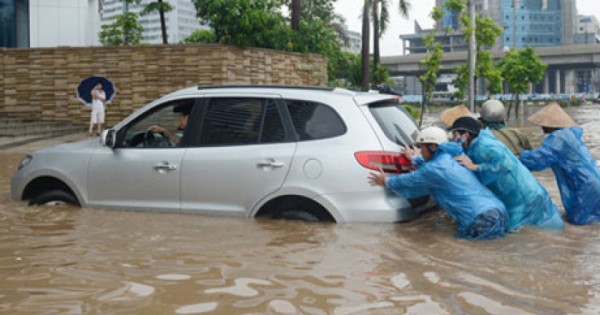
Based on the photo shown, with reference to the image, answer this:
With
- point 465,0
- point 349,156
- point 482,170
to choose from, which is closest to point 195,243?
point 349,156

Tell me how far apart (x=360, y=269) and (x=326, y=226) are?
0.88m

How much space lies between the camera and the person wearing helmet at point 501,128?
762 cm

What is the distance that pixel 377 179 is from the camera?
5.92 meters

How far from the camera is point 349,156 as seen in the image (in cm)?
601

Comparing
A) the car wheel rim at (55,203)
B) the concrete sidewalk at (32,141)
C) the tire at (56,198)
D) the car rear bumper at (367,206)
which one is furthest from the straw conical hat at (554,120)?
the concrete sidewalk at (32,141)

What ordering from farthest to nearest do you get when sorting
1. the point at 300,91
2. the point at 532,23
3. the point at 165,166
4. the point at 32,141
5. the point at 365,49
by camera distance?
the point at 532,23 → the point at 365,49 → the point at 32,141 → the point at 165,166 → the point at 300,91

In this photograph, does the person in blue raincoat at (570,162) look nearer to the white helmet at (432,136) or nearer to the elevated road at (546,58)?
the white helmet at (432,136)

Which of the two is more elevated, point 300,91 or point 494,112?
point 300,91

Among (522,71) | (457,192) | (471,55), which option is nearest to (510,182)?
(457,192)

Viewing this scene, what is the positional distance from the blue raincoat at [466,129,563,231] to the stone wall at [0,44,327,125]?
16557mm

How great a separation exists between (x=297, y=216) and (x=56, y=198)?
2.68 metres

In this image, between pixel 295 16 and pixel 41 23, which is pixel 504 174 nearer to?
pixel 295 16

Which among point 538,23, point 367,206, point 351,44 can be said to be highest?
point 538,23

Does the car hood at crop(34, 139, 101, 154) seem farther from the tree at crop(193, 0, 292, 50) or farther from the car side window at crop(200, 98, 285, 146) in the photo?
the tree at crop(193, 0, 292, 50)
